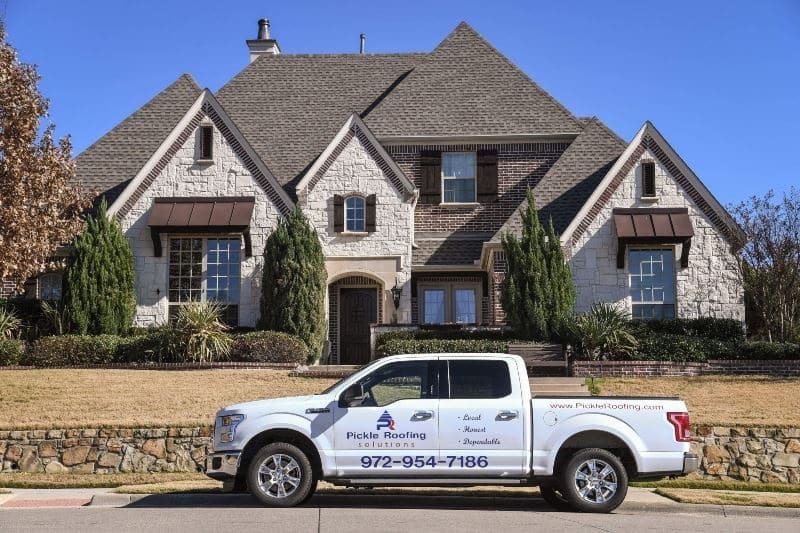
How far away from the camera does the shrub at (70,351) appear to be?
22.4 meters

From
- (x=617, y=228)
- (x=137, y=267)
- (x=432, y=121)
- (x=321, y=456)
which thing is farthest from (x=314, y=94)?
(x=321, y=456)

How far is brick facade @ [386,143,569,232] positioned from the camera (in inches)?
1131

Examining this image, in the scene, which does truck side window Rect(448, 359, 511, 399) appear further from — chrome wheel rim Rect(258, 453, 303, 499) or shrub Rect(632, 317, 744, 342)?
shrub Rect(632, 317, 744, 342)

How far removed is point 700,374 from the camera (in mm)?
21234

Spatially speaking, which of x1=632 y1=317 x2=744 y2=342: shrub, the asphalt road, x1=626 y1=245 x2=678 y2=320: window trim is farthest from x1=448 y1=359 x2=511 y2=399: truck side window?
x1=626 y1=245 x2=678 y2=320: window trim

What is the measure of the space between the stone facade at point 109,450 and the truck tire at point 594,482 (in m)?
6.83

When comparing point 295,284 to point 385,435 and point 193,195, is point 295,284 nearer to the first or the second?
point 193,195

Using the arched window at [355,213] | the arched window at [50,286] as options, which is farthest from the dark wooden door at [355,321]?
the arched window at [50,286]

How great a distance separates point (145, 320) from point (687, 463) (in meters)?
17.5

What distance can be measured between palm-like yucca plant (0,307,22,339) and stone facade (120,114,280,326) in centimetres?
302

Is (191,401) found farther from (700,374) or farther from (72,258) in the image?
(700,374)

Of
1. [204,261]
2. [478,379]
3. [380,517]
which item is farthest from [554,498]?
[204,261]

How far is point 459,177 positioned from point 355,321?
18.3ft

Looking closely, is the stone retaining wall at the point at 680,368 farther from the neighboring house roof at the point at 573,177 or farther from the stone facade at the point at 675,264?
the neighboring house roof at the point at 573,177
